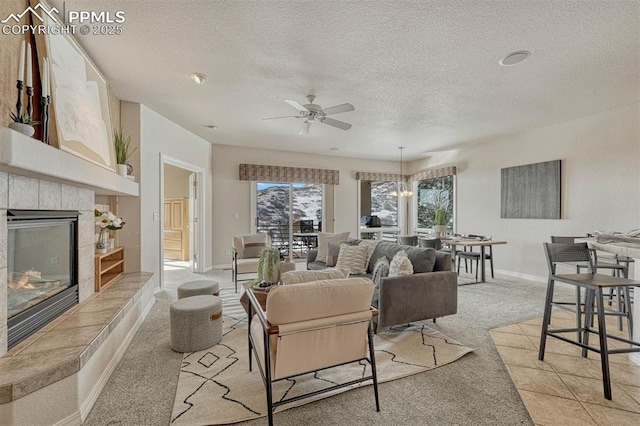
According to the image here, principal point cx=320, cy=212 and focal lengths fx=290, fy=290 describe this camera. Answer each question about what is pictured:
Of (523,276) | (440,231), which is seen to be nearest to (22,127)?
(440,231)

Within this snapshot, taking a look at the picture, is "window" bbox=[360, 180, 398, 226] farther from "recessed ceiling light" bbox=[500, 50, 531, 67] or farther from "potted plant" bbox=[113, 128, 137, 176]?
"potted plant" bbox=[113, 128, 137, 176]

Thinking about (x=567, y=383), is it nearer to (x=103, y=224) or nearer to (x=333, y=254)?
(x=333, y=254)

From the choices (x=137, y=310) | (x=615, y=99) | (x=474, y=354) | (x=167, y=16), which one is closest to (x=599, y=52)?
(x=615, y=99)

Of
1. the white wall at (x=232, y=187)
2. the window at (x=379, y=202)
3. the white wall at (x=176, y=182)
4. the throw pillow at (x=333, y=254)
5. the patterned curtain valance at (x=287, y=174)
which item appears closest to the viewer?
the throw pillow at (x=333, y=254)

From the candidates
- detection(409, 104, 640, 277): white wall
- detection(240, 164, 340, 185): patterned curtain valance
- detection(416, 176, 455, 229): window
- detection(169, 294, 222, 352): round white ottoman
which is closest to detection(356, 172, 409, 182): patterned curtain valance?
detection(416, 176, 455, 229): window

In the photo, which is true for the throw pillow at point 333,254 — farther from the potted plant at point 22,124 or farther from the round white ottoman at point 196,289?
the potted plant at point 22,124

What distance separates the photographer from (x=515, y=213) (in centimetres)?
550

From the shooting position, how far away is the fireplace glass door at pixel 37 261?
6.30 ft

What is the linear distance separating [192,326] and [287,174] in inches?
188

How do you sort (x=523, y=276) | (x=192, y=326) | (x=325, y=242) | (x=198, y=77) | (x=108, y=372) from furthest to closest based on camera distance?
1. (x=523, y=276)
2. (x=325, y=242)
3. (x=198, y=77)
4. (x=192, y=326)
5. (x=108, y=372)

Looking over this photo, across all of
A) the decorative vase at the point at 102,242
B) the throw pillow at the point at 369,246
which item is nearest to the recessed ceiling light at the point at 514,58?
the throw pillow at the point at 369,246

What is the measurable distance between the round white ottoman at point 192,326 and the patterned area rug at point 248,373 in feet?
0.28

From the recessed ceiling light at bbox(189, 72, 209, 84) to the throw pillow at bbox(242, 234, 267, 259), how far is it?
2644 mm

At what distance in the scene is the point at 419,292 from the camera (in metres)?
2.91
